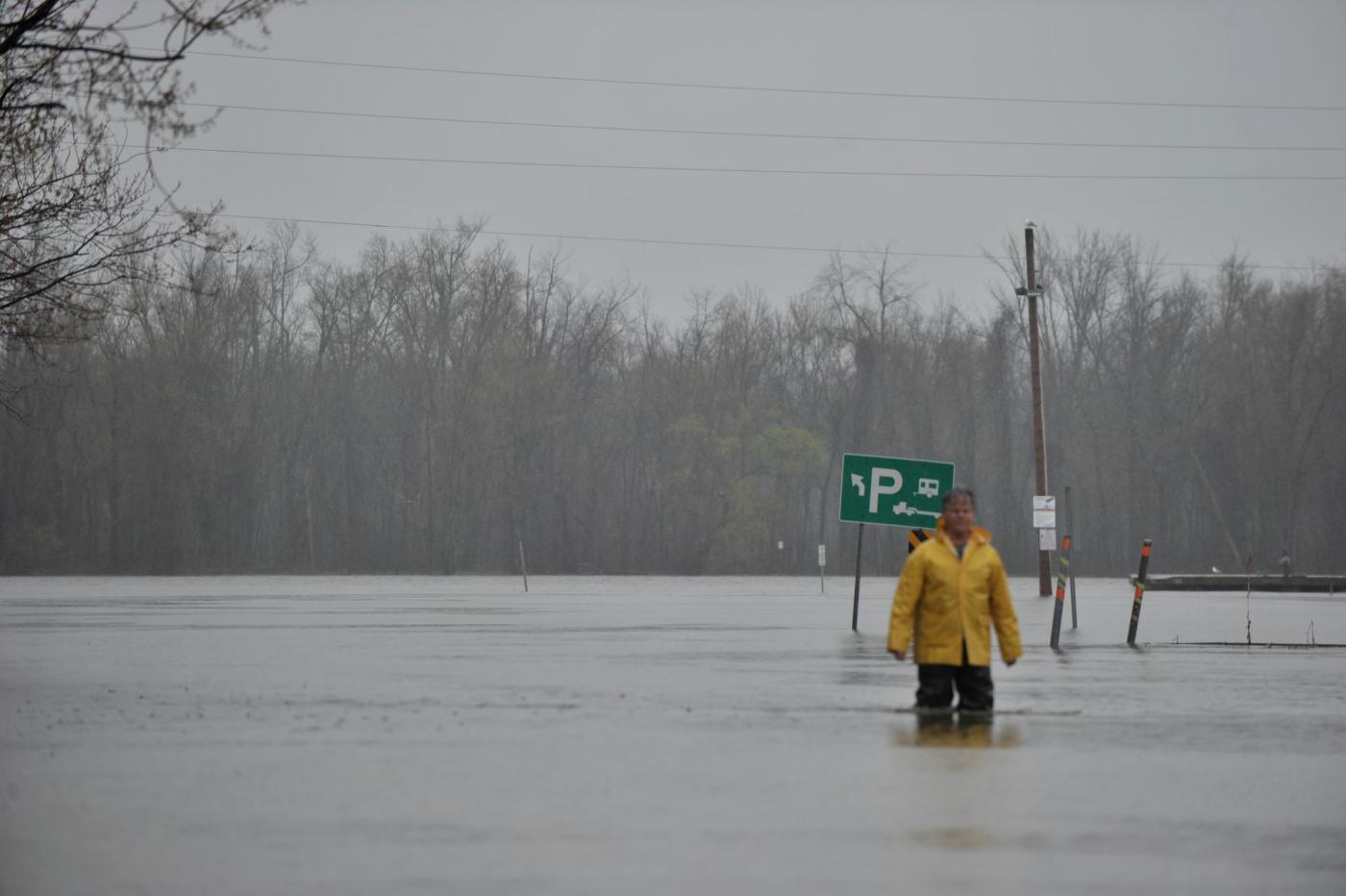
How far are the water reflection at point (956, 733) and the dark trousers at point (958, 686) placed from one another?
81 millimetres

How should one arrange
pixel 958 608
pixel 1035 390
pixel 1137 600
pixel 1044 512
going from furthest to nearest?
pixel 1035 390
pixel 1044 512
pixel 1137 600
pixel 958 608

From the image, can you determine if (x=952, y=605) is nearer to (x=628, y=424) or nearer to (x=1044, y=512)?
(x=1044, y=512)

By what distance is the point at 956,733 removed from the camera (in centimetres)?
1339

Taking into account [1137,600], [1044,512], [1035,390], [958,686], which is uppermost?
[1035,390]

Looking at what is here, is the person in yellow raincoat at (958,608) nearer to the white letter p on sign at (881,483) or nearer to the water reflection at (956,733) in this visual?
the water reflection at (956,733)

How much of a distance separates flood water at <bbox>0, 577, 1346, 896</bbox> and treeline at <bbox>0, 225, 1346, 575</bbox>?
5954 cm

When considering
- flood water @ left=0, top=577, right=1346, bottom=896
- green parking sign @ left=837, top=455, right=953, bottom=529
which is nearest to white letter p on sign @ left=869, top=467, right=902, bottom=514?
green parking sign @ left=837, top=455, right=953, bottom=529

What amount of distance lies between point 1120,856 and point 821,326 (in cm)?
8269

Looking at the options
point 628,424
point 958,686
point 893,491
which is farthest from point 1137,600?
point 628,424

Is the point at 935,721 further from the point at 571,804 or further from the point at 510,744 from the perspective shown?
the point at 571,804

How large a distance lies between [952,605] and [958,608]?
50 mm

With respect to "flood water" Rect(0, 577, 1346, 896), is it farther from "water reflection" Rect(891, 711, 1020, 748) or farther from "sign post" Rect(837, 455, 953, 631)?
"sign post" Rect(837, 455, 953, 631)

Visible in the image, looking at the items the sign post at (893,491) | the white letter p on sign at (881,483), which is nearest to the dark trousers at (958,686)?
the sign post at (893,491)

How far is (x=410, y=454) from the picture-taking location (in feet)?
289
